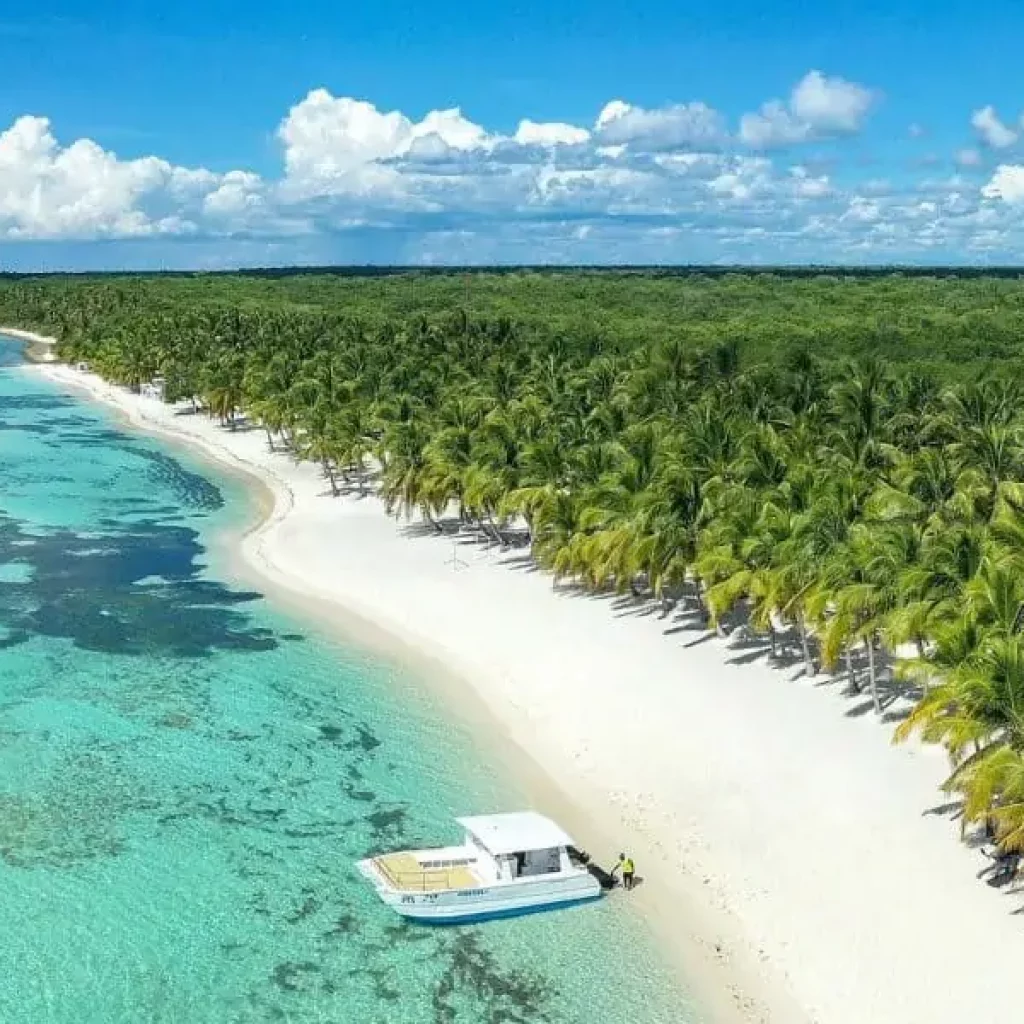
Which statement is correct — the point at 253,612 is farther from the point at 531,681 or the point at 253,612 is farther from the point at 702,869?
the point at 702,869

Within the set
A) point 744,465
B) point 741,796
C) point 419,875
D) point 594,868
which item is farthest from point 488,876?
point 744,465

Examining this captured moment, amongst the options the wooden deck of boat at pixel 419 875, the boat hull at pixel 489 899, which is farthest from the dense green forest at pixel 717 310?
the wooden deck of boat at pixel 419 875

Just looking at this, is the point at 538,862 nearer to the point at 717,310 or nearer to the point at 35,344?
the point at 717,310

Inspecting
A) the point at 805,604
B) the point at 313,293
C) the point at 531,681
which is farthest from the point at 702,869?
the point at 313,293

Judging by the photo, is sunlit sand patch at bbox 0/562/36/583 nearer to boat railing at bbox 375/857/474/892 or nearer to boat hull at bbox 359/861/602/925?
boat railing at bbox 375/857/474/892

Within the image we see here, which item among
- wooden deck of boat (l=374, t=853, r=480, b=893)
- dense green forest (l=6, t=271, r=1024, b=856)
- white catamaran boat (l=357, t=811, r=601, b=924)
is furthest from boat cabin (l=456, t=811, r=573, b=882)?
dense green forest (l=6, t=271, r=1024, b=856)

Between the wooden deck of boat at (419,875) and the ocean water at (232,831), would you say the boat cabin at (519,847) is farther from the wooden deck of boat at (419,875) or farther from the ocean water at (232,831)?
the ocean water at (232,831)
